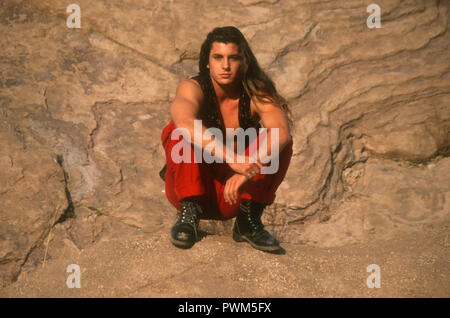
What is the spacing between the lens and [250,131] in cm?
263

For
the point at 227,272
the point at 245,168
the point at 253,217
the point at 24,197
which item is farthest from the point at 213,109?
the point at 24,197

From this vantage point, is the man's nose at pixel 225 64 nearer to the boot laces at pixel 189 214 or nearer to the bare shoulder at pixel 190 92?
the bare shoulder at pixel 190 92

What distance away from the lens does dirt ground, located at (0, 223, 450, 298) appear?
6.93 ft

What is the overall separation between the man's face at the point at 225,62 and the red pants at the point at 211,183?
0.39m

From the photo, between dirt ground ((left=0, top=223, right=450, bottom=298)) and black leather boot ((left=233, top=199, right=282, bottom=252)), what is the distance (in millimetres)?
47

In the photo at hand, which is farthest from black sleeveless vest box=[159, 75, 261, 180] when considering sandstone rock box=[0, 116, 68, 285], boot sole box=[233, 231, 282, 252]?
sandstone rock box=[0, 116, 68, 285]

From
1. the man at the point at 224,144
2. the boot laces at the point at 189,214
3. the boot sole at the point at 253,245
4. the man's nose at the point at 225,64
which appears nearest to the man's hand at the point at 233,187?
the man at the point at 224,144

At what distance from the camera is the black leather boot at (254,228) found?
2.43 meters

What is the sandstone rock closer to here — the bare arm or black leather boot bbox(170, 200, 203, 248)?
black leather boot bbox(170, 200, 203, 248)

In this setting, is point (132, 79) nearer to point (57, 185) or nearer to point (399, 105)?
point (57, 185)

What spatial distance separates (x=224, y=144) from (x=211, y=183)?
0.77ft

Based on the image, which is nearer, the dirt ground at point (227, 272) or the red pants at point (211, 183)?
the dirt ground at point (227, 272)
